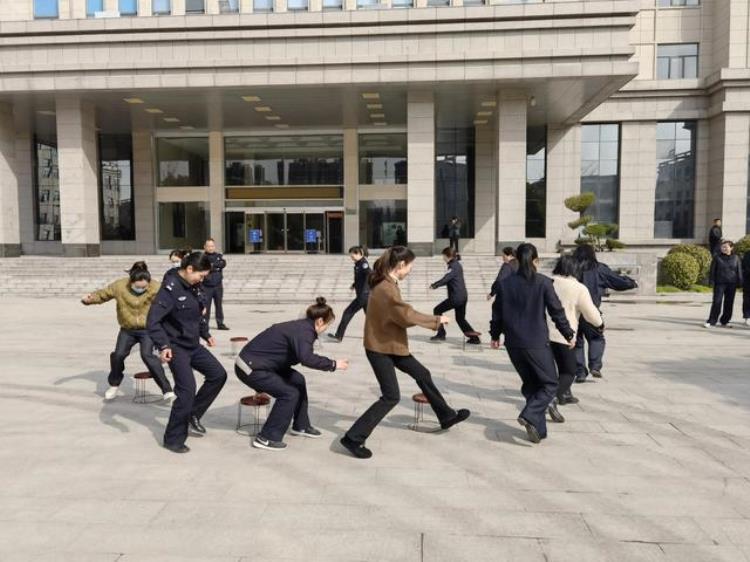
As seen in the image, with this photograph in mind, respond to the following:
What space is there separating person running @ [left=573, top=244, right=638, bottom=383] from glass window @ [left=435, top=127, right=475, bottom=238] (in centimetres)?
2300

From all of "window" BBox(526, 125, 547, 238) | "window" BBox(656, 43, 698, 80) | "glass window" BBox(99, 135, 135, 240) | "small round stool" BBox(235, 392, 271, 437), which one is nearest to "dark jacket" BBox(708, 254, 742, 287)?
"small round stool" BBox(235, 392, 271, 437)

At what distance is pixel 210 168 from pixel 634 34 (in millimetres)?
22309

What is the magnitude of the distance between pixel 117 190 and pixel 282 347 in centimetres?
3118

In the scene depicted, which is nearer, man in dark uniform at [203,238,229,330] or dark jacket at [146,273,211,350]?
dark jacket at [146,273,211,350]

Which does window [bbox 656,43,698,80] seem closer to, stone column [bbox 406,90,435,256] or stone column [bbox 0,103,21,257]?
stone column [bbox 406,90,435,256]

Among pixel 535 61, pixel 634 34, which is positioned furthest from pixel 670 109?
pixel 535 61

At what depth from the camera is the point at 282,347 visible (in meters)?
5.47

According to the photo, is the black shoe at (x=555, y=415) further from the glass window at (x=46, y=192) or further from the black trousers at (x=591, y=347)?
the glass window at (x=46, y=192)

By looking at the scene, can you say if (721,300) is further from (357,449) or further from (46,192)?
(46,192)

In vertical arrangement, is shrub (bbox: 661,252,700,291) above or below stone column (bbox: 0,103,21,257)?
below

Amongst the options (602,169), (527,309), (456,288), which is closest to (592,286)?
(527,309)

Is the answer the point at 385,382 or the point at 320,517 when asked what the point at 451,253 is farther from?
the point at 320,517

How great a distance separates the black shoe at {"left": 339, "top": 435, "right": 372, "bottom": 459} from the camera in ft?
18.0

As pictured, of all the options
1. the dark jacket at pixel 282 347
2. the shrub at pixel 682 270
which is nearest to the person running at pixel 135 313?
the dark jacket at pixel 282 347
